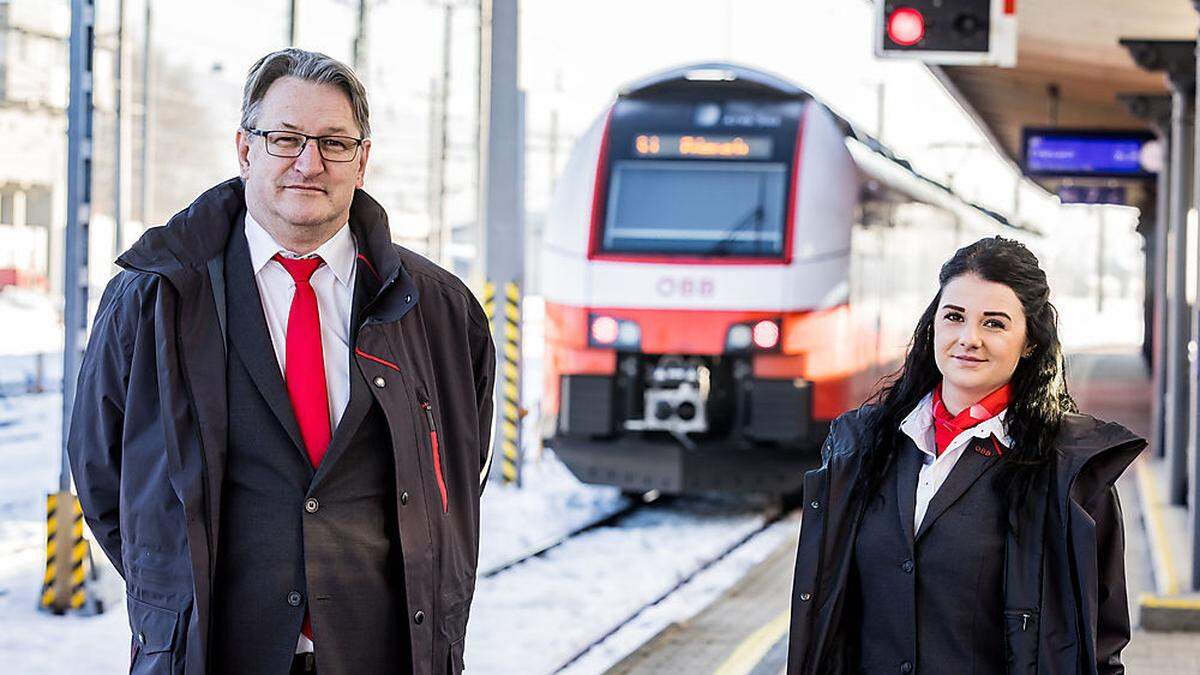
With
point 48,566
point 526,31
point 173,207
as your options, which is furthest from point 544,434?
point 173,207

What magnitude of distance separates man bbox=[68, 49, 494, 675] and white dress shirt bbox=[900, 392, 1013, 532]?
2.90 ft

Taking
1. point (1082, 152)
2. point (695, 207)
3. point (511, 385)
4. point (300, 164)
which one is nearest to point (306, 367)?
point (300, 164)

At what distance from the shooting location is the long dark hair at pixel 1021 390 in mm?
3090

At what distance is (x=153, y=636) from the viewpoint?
2846 mm

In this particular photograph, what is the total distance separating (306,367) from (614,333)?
808cm

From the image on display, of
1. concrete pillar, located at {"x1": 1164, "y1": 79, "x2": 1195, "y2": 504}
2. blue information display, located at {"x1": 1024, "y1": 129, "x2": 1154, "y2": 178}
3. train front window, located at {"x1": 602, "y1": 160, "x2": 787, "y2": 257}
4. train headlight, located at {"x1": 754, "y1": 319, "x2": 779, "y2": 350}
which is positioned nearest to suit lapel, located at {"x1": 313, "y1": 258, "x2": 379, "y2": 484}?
train headlight, located at {"x1": 754, "y1": 319, "x2": 779, "y2": 350}

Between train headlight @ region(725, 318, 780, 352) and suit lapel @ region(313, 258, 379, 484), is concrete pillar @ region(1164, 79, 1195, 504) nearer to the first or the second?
train headlight @ region(725, 318, 780, 352)

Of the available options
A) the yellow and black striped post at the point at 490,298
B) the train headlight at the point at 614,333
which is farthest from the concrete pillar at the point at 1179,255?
the yellow and black striped post at the point at 490,298

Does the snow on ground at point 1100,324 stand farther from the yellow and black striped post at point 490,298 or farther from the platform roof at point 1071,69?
the yellow and black striped post at point 490,298

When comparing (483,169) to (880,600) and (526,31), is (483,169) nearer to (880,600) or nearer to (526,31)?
(526,31)

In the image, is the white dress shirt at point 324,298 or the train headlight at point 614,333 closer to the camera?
the white dress shirt at point 324,298

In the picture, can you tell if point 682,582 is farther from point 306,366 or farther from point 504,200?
point 306,366

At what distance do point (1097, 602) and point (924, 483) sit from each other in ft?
1.25

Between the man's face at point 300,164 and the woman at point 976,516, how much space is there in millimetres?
1075
